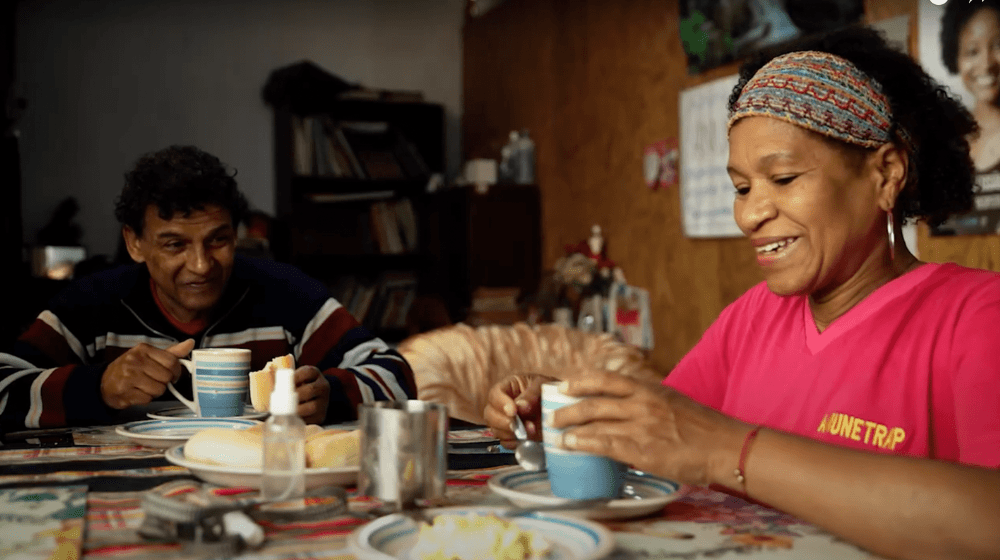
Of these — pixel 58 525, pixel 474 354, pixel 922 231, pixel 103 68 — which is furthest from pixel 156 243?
pixel 103 68

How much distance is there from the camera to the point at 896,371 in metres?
1.10

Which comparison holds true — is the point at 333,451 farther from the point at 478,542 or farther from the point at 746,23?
the point at 746,23

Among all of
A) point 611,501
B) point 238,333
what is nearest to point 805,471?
point 611,501

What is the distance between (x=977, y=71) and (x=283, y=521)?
2368 millimetres

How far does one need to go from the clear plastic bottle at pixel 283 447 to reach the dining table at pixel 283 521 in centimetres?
5

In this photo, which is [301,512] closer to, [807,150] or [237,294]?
[807,150]

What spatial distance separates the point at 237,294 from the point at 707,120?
2292 mm

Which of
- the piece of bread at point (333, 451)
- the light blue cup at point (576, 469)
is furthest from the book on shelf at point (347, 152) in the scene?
the light blue cup at point (576, 469)

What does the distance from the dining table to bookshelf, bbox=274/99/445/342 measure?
12.9 ft

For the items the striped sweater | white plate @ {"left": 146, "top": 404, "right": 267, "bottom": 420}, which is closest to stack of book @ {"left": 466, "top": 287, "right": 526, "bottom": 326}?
the striped sweater

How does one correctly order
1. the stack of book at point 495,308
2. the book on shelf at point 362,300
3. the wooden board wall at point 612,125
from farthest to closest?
1. the book on shelf at point 362,300
2. the stack of book at point 495,308
3. the wooden board wall at point 612,125

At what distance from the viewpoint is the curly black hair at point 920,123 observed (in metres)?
1.18

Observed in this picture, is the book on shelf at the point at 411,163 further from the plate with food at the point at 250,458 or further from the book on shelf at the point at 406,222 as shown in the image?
the plate with food at the point at 250,458

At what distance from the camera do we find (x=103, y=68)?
4.88 metres
